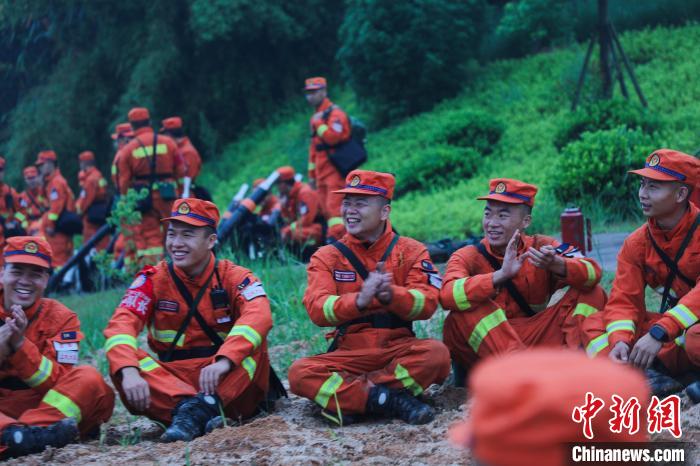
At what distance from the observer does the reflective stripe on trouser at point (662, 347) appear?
5160 millimetres

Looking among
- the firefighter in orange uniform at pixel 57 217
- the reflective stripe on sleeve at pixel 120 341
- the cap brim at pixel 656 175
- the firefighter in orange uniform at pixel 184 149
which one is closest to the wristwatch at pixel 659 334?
the cap brim at pixel 656 175

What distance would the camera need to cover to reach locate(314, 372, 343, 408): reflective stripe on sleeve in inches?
219

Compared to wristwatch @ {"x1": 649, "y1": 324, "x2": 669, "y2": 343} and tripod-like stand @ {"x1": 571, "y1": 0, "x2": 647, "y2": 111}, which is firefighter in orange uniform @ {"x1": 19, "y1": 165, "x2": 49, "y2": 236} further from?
wristwatch @ {"x1": 649, "y1": 324, "x2": 669, "y2": 343}

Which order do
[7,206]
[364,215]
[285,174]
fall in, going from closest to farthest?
[364,215], [285,174], [7,206]

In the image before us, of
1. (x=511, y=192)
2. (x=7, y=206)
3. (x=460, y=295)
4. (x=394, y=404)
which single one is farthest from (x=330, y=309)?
(x=7, y=206)

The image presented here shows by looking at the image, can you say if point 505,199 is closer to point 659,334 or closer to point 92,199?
point 659,334

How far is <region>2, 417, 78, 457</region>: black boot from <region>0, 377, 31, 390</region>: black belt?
0.36 metres

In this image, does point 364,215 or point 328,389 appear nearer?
point 328,389

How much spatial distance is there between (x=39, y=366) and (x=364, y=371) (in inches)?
71.2

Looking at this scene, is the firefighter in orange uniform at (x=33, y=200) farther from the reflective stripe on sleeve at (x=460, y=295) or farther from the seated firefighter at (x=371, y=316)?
the reflective stripe on sleeve at (x=460, y=295)

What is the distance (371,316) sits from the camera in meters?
5.79

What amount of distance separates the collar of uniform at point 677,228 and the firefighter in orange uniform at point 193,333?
225cm

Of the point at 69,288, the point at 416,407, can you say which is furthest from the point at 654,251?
Result: the point at 69,288

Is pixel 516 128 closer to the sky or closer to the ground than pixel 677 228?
closer to the sky
